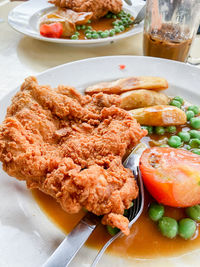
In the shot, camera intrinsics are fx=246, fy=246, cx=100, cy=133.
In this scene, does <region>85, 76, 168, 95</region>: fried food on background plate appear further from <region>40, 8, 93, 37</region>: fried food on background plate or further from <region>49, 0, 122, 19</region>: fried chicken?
<region>49, 0, 122, 19</region>: fried chicken

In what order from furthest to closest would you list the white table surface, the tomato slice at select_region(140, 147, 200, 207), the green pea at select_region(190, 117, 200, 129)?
the white table surface
the green pea at select_region(190, 117, 200, 129)
the tomato slice at select_region(140, 147, 200, 207)

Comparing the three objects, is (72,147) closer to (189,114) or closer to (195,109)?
(189,114)

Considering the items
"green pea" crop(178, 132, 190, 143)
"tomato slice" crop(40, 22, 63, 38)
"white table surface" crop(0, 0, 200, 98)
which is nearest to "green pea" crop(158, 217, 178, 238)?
"green pea" crop(178, 132, 190, 143)

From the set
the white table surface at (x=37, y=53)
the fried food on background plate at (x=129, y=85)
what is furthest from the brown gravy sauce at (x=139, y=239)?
the white table surface at (x=37, y=53)

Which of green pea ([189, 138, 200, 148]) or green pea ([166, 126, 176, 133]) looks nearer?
green pea ([189, 138, 200, 148])

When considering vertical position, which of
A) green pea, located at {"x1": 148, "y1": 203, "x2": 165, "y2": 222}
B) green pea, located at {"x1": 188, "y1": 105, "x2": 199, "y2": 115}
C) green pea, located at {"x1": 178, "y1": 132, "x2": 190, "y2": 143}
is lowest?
green pea, located at {"x1": 148, "y1": 203, "x2": 165, "y2": 222}

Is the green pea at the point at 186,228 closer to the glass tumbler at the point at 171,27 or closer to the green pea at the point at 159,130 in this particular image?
the green pea at the point at 159,130
